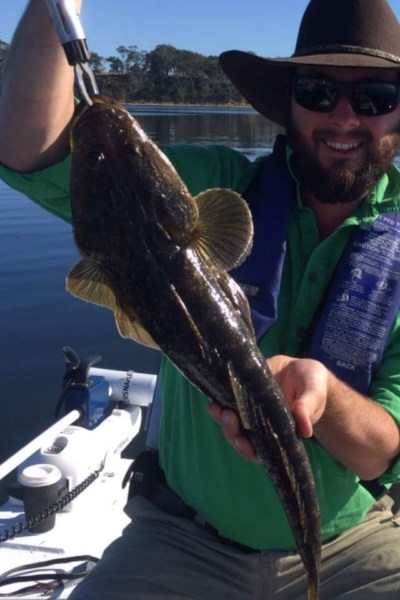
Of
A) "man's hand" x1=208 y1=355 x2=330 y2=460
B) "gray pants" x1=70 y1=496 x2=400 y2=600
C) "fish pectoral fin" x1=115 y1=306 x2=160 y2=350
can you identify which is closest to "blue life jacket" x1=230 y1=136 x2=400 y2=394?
"man's hand" x1=208 y1=355 x2=330 y2=460

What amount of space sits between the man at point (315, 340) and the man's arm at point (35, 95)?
0.38 feet

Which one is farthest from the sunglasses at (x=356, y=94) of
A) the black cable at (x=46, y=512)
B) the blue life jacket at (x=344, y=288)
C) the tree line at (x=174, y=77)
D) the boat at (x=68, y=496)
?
the tree line at (x=174, y=77)

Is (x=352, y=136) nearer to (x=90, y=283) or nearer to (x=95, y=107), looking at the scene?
(x=95, y=107)

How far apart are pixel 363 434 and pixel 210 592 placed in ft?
4.13

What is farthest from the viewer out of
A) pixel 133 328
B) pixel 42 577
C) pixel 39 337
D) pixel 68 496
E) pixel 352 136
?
pixel 39 337

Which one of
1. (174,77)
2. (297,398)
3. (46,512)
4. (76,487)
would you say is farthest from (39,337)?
(174,77)

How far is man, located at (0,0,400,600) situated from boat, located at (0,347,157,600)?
76cm

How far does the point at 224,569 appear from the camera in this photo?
400 cm

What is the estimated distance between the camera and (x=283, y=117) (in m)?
5.04

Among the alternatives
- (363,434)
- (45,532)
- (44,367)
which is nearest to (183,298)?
(363,434)

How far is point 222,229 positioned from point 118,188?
448mm

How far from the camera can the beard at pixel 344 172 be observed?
428 centimetres

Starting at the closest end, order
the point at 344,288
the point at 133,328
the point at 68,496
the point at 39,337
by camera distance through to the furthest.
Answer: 1. the point at 133,328
2. the point at 344,288
3. the point at 68,496
4. the point at 39,337

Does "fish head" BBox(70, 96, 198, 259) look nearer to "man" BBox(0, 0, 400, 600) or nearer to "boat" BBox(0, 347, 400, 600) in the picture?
"man" BBox(0, 0, 400, 600)
